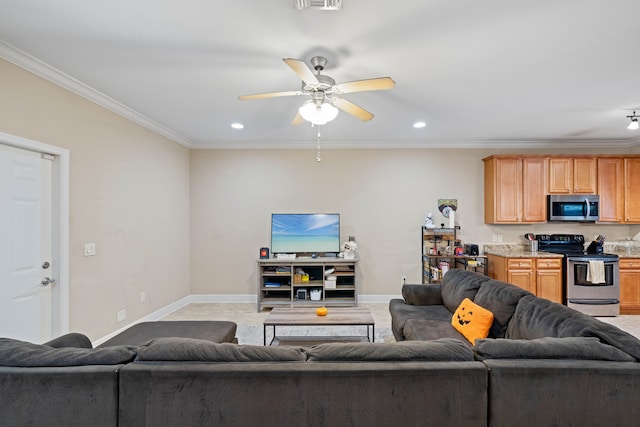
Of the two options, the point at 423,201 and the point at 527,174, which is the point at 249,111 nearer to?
the point at 423,201

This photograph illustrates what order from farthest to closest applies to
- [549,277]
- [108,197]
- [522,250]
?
[522,250] < [549,277] < [108,197]

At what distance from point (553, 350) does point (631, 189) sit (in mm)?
5290

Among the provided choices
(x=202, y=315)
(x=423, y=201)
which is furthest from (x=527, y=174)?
(x=202, y=315)

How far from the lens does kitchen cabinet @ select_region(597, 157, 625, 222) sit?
4.92 meters

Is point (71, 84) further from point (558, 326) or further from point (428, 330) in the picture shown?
point (558, 326)

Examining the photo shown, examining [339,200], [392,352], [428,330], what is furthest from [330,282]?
[392,352]

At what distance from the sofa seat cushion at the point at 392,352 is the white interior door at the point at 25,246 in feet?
8.72

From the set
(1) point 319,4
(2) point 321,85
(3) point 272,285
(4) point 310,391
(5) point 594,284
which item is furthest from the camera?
(3) point 272,285

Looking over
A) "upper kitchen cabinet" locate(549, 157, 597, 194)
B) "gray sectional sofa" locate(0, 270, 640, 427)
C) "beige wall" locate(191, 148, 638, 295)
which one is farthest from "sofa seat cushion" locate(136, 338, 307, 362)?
"upper kitchen cabinet" locate(549, 157, 597, 194)

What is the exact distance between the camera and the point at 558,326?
191 cm

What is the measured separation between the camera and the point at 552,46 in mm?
2348

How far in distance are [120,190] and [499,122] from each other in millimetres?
4973

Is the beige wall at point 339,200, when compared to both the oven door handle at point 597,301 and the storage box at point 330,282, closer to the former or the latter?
the storage box at point 330,282

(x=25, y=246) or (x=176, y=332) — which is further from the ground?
(x=25, y=246)
